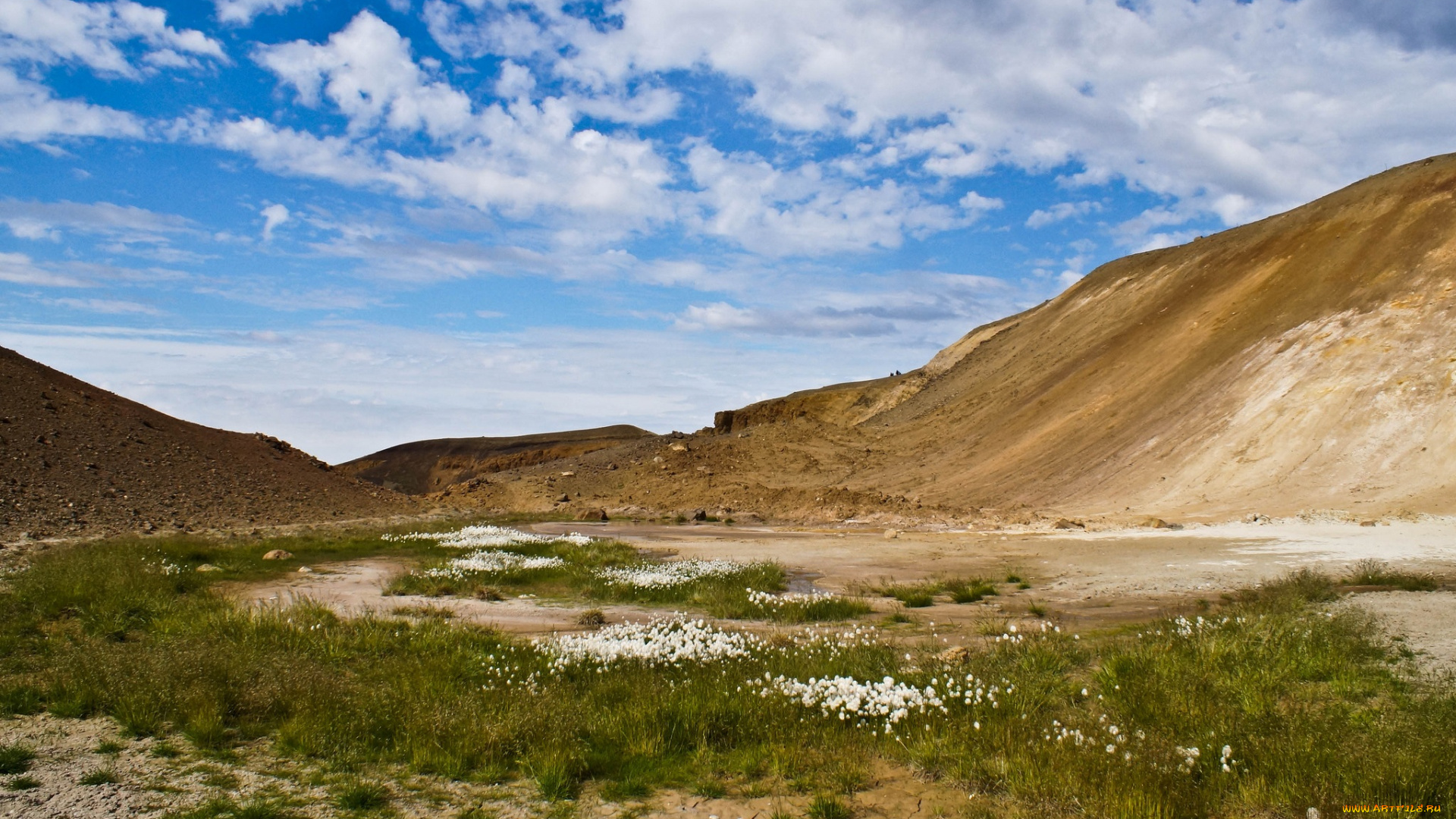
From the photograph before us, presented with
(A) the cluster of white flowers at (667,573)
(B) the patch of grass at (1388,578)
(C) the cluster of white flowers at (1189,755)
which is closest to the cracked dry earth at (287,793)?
(C) the cluster of white flowers at (1189,755)

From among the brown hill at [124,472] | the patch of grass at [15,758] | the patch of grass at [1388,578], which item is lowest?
the patch of grass at [15,758]

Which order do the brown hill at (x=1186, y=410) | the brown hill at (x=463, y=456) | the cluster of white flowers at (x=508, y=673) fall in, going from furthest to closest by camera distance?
the brown hill at (x=463, y=456) → the brown hill at (x=1186, y=410) → the cluster of white flowers at (x=508, y=673)

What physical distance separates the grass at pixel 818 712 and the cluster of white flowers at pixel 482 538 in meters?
11.9

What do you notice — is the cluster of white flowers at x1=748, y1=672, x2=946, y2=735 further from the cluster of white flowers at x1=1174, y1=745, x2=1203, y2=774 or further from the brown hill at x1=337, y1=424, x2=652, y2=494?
the brown hill at x1=337, y1=424, x2=652, y2=494

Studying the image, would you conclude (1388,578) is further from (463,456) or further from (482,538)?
(463,456)

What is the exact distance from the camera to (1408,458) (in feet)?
76.8

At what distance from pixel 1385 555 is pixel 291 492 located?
3113 cm

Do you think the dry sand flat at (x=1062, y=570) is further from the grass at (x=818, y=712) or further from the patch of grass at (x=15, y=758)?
the patch of grass at (x=15, y=758)

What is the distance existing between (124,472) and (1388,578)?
97.8 ft

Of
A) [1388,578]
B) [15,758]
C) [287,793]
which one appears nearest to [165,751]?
[15,758]

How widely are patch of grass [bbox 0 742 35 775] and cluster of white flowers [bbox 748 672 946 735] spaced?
507 centimetres

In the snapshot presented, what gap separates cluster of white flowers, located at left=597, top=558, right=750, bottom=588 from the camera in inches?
575

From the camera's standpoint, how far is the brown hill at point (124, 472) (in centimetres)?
2184

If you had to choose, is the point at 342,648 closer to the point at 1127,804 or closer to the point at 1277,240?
the point at 1127,804
